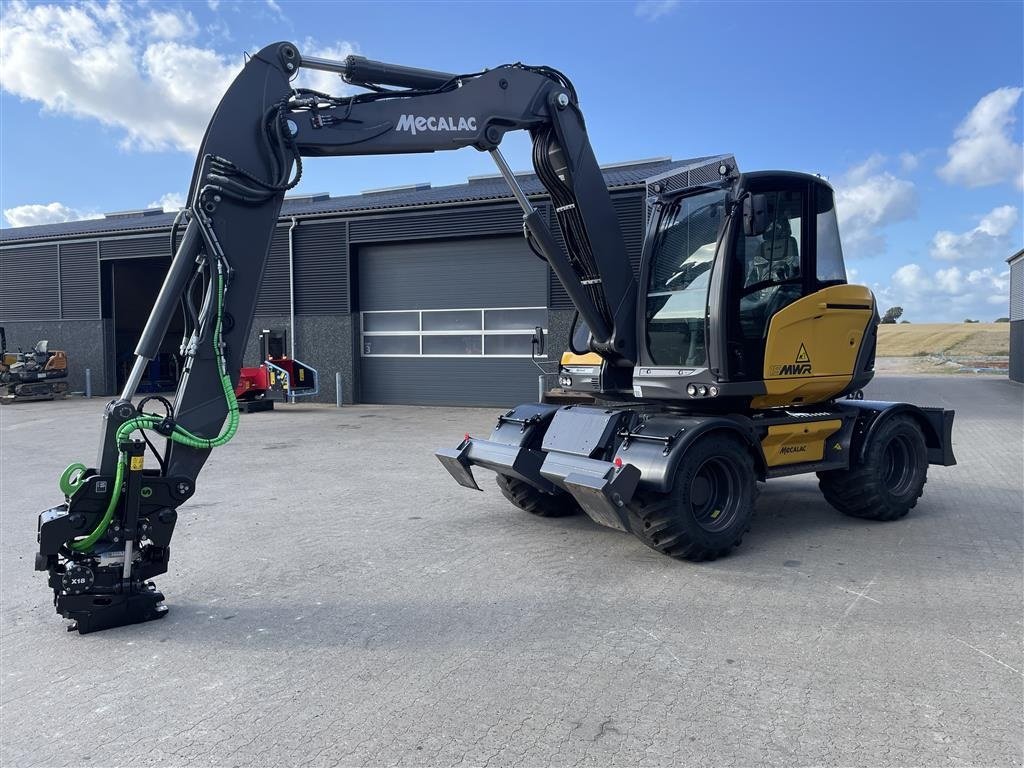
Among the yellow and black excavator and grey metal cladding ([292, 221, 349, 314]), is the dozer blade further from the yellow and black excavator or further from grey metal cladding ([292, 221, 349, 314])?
grey metal cladding ([292, 221, 349, 314])

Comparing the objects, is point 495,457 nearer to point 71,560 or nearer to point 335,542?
point 335,542

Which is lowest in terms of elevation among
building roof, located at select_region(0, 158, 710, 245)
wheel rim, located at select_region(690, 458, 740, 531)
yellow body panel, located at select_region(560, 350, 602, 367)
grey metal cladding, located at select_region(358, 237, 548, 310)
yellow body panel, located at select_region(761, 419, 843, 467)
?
wheel rim, located at select_region(690, 458, 740, 531)

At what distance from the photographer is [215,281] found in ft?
16.7

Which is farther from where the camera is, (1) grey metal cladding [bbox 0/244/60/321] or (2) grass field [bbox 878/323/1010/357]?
(2) grass field [bbox 878/323/1010/357]

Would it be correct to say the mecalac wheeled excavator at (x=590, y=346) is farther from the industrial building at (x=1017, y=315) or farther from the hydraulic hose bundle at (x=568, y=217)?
the industrial building at (x=1017, y=315)

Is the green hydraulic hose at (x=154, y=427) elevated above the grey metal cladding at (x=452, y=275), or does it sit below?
below

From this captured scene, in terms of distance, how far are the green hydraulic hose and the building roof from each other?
10.8 metres

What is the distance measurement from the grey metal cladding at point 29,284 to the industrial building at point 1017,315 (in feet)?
106

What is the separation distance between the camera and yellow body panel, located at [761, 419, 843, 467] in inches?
274

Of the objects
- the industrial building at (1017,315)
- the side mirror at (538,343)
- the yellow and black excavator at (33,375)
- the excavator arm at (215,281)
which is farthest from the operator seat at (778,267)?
the industrial building at (1017,315)

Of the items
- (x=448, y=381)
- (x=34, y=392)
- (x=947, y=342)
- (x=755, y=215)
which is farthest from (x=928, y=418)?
(x=947, y=342)

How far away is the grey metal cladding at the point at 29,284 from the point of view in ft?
84.9

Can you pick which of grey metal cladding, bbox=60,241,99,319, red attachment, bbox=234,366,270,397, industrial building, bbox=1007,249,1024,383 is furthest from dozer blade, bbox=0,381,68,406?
industrial building, bbox=1007,249,1024,383

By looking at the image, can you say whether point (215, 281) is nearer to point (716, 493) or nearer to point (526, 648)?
point (526, 648)
